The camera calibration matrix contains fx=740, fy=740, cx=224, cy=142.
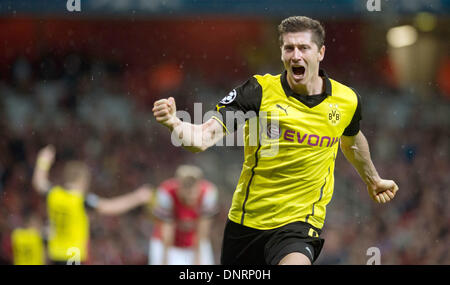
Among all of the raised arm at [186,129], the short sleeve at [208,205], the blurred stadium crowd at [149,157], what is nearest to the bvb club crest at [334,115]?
the raised arm at [186,129]

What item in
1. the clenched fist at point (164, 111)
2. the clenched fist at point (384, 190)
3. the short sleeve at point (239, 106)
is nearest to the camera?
the clenched fist at point (164, 111)

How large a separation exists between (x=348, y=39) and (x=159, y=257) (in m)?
6.98

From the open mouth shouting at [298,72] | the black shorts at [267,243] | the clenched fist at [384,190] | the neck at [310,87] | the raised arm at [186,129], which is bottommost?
the black shorts at [267,243]

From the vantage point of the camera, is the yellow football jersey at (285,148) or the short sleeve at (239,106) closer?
the short sleeve at (239,106)

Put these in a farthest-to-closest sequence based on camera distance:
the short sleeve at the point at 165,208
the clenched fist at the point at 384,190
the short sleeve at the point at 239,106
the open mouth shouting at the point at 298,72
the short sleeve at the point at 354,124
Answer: the short sleeve at the point at 165,208
the clenched fist at the point at 384,190
the short sleeve at the point at 354,124
the open mouth shouting at the point at 298,72
the short sleeve at the point at 239,106

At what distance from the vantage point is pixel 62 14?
45.9 feet

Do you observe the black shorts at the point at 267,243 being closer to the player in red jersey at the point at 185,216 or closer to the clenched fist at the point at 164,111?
the clenched fist at the point at 164,111

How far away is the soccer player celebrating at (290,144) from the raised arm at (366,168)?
227 mm

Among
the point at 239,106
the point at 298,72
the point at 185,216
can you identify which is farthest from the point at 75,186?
the point at 298,72

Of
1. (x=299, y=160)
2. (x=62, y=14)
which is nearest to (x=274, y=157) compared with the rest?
(x=299, y=160)

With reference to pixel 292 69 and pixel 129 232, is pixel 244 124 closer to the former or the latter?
pixel 292 69

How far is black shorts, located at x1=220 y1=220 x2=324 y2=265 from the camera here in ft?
14.2

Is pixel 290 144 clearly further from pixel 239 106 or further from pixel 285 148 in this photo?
pixel 239 106

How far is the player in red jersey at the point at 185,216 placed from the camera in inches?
342
